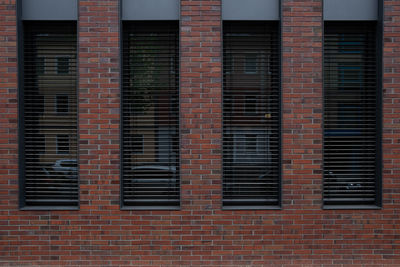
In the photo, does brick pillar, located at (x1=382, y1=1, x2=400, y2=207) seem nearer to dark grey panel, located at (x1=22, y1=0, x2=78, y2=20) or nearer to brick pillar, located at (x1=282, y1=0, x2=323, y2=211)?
brick pillar, located at (x1=282, y1=0, x2=323, y2=211)

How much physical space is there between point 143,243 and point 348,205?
3.18 metres

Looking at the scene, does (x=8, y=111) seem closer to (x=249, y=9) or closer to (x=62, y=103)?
(x=62, y=103)

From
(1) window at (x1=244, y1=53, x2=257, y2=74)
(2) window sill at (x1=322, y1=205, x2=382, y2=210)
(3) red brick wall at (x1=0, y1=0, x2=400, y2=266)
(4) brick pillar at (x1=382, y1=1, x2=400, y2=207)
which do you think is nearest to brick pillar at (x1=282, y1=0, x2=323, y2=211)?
(3) red brick wall at (x1=0, y1=0, x2=400, y2=266)

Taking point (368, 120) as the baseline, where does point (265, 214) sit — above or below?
below

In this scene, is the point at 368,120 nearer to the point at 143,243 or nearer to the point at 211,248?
the point at 211,248

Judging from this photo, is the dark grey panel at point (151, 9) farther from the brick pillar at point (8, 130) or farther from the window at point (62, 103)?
the brick pillar at point (8, 130)

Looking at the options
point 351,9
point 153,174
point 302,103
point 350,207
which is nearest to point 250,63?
point 302,103

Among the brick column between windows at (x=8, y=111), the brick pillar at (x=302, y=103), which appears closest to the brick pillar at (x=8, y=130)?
the brick column between windows at (x=8, y=111)

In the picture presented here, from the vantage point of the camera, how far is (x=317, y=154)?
5.57m

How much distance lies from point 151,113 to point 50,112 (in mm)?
1557

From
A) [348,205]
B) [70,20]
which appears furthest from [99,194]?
[348,205]

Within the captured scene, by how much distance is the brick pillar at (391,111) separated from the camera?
219 inches

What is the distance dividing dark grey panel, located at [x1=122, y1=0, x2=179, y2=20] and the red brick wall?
19cm

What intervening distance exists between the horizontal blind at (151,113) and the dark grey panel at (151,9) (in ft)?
0.49
